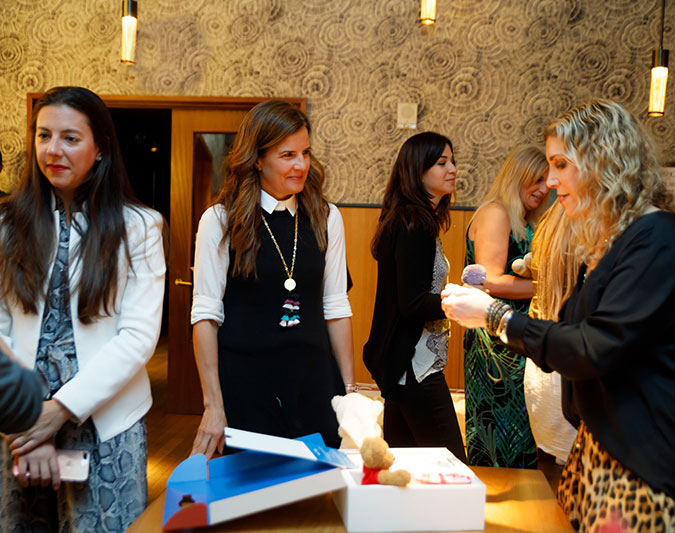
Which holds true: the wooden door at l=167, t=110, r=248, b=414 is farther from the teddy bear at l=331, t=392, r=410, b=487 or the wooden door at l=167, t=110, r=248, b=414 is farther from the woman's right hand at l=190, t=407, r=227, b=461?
the teddy bear at l=331, t=392, r=410, b=487

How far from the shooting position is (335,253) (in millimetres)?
1885

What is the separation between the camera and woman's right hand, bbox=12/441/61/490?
4.39ft

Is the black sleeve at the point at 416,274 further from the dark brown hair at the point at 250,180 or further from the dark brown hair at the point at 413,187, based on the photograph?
the dark brown hair at the point at 250,180

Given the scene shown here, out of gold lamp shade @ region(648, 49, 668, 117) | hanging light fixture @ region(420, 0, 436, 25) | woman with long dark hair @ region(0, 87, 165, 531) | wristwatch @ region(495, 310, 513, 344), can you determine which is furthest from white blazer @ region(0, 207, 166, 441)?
gold lamp shade @ region(648, 49, 668, 117)

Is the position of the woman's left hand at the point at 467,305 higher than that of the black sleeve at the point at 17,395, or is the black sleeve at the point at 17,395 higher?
the woman's left hand at the point at 467,305

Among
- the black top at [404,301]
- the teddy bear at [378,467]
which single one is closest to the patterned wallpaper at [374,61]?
the black top at [404,301]

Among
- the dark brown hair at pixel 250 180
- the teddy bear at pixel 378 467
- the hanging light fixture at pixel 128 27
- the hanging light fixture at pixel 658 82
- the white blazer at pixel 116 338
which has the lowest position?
the teddy bear at pixel 378 467

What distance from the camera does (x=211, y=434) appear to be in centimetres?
162

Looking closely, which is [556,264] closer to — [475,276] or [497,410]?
[475,276]

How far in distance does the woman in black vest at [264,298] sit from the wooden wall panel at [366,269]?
2.72 metres

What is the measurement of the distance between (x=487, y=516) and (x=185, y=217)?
12.2 ft

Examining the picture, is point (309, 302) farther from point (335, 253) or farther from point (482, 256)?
point (482, 256)

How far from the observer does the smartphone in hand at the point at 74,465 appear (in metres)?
1.35

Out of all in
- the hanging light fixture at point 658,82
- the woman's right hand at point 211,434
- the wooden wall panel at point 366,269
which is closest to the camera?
the woman's right hand at point 211,434
